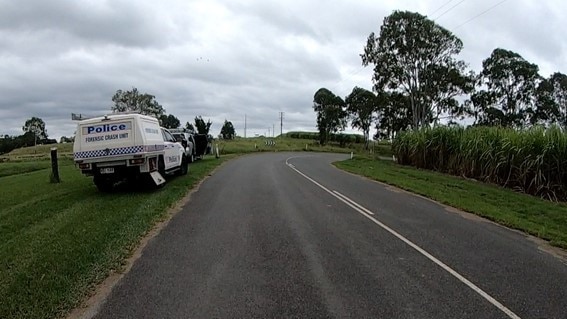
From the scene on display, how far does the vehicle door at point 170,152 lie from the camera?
16816 mm

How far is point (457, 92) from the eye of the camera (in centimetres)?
4925

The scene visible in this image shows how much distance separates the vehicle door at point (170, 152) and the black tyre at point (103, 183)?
96.8 inches

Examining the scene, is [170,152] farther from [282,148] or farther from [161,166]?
[282,148]

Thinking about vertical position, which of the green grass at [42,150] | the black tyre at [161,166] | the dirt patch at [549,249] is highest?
the black tyre at [161,166]

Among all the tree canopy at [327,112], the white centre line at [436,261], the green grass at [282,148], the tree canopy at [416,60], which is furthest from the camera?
the tree canopy at [327,112]

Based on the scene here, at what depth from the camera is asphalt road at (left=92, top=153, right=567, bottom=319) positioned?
4.82 metres

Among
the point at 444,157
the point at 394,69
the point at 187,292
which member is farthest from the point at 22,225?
the point at 394,69

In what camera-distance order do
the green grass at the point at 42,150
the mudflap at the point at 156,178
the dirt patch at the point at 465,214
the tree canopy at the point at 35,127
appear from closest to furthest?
1. the dirt patch at the point at 465,214
2. the mudflap at the point at 156,178
3. the green grass at the point at 42,150
4. the tree canopy at the point at 35,127

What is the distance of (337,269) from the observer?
611 centimetres

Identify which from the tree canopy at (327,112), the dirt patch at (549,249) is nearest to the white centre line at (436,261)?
the dirt patch at (549,249)

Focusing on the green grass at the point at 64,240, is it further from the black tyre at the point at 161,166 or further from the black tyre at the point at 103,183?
the black tyre at the point at 161,166

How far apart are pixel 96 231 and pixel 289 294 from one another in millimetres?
4631

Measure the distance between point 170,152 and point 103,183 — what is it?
365cm

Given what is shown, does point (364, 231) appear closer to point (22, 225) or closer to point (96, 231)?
point (96, 231)
